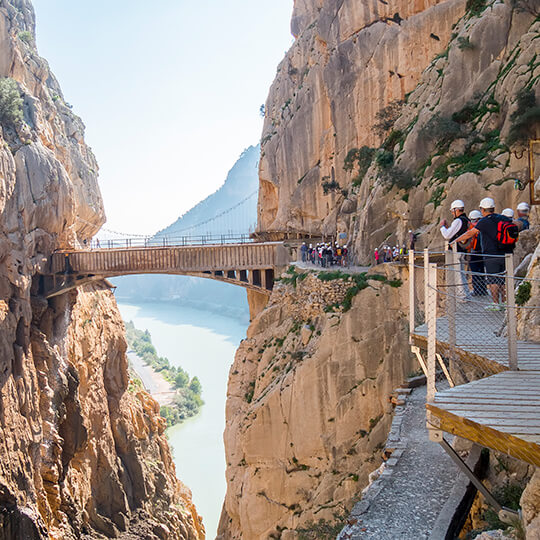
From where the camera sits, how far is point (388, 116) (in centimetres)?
2358

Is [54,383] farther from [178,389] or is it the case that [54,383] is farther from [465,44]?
[178,389]

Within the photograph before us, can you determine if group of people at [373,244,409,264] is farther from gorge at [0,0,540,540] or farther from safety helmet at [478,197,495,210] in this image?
safety helmet at [478,197,495,210]

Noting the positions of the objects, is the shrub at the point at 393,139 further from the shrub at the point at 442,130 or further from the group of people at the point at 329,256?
the group of people at the point at 329,256

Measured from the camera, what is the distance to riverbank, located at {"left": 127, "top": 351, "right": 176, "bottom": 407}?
77525mm

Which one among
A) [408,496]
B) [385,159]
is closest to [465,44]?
[385,159]

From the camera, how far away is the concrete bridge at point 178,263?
78.6ft

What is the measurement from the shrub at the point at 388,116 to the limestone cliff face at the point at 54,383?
1660 cm

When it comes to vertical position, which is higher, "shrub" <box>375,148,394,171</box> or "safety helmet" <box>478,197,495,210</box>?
"shrub" <box>375,148,394,171</box>

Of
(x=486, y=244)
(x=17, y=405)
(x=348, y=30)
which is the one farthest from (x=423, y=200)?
(x=17, y=405)

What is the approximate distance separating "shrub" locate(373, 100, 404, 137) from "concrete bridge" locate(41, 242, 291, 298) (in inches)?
287

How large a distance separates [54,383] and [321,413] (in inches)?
615

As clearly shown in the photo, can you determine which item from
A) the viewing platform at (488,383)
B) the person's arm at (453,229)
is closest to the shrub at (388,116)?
the person's arm at (453,229)

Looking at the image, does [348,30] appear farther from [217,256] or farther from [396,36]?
[217,256]

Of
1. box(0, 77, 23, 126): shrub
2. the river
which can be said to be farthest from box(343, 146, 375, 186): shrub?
the river
